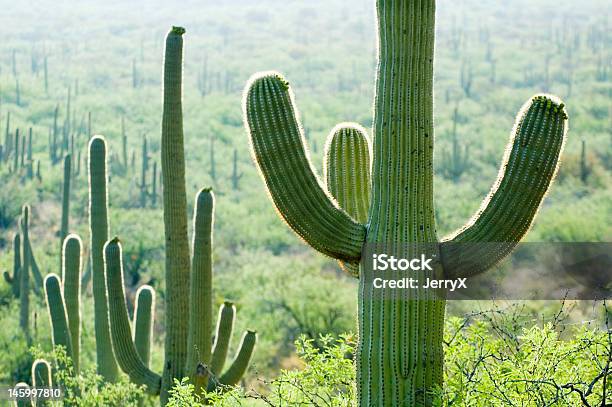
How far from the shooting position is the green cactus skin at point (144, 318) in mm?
12062

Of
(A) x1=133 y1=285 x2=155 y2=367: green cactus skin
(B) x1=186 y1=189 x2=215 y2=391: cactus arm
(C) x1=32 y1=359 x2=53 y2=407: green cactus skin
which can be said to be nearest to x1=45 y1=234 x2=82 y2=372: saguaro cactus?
(C) x1=32 y1=359 x2=53 y2=407: green cactus skin

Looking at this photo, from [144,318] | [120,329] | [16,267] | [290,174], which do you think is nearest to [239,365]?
[120,329]

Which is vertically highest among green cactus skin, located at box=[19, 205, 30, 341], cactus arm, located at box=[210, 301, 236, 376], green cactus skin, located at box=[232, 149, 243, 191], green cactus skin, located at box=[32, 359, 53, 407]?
green cactus skin, located at box=[232, 149, 243, 191]

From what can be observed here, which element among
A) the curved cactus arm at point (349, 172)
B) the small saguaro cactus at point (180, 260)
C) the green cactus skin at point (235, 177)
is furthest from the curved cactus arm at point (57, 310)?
the green cactus skin at point (235, 177)

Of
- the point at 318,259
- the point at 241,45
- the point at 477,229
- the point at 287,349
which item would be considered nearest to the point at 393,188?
the point at 477,229

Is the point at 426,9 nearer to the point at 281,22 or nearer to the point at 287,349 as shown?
the point at 287,349

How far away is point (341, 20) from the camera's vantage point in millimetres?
74000

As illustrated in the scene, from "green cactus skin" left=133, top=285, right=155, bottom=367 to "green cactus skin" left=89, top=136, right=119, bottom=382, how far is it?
1.14 ft

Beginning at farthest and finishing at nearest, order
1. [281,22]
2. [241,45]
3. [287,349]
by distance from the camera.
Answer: [281,22] < [241,45] < [287,349]

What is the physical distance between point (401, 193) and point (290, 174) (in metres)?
0.64

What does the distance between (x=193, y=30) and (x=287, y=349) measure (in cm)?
4707

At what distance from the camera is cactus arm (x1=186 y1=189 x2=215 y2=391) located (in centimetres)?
994

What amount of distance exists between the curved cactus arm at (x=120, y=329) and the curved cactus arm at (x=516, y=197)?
4951mm

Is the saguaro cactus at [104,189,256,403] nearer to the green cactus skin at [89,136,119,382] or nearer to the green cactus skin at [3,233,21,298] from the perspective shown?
the green cactus skin at [89,136,119,382]
